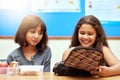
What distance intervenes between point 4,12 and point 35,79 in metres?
1.55

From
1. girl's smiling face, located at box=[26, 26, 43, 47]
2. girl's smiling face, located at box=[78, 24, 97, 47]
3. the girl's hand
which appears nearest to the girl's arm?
the girl's hand

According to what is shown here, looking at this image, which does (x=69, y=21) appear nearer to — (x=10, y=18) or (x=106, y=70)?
(x=10, y=18)

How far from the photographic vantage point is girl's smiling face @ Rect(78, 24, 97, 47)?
1670 millimetres

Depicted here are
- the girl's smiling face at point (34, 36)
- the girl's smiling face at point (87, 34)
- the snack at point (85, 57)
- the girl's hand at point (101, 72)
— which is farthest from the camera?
the girl's smiling face at point (34, 36)

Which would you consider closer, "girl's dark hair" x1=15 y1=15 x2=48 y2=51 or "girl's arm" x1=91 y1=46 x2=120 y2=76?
"girl's arm" x1=91 y1=46 x2=120 y2=76

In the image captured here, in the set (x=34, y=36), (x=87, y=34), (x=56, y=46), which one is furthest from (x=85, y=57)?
(x=56, y=46)

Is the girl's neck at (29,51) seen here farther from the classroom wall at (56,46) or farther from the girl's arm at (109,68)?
the classroom wall at (56,46)

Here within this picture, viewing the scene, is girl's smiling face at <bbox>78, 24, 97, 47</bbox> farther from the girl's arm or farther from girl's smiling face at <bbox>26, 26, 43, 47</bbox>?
girl's smiling face at <bbox>26, 26, 43, 47</bbox>

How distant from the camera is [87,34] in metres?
1.69

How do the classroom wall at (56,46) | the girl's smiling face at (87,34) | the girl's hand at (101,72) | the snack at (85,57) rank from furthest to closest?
the classroom wall at (56,46) → the girl's smiling face at (87,34) → the girl's hand at (101,72) → the snack at (85,57)

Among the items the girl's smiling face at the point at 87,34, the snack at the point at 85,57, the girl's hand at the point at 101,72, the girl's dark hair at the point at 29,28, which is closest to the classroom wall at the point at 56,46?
the girl's dark hair at the point at 29,28

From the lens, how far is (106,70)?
1369 mm

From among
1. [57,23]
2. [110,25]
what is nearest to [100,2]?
[110,25]

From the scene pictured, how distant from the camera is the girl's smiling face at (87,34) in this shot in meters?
1.67
